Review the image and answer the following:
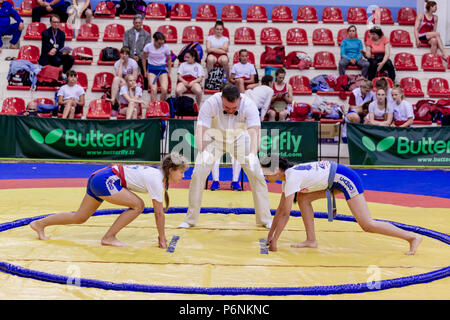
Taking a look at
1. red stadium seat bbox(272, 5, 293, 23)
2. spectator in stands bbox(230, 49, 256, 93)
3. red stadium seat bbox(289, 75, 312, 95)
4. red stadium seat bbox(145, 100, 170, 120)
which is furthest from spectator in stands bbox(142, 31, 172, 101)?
red stadium seat bbox(272, 5, 293, 23)

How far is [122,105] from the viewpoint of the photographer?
12.3m

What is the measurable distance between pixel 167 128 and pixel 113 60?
11.8ft

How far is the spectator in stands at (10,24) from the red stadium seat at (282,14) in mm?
6840

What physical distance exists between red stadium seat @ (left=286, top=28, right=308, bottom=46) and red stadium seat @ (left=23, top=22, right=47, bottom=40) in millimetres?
6557

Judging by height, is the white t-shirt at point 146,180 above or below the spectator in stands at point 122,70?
below

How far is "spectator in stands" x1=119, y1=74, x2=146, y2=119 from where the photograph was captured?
471 inches

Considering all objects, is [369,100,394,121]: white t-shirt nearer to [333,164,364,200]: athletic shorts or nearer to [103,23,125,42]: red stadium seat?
[103,23,125,42]: red stadium seat

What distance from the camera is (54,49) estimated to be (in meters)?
12.9

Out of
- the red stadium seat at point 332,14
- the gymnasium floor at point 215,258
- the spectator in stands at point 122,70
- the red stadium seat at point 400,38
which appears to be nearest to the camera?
the gymnasium floor at point 215,258

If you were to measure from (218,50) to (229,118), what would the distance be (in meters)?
7.28

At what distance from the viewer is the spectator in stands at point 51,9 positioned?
14597mm

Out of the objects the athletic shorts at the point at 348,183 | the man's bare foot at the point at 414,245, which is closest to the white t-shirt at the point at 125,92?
the athletic shorts at the point at 348,183

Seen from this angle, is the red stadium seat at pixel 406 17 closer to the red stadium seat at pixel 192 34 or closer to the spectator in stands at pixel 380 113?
the spectator in stands at pixel 380 113

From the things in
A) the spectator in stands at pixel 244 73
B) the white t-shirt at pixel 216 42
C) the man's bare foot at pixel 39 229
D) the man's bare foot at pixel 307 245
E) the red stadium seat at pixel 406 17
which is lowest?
the man's bare foot at pixel 307 245
